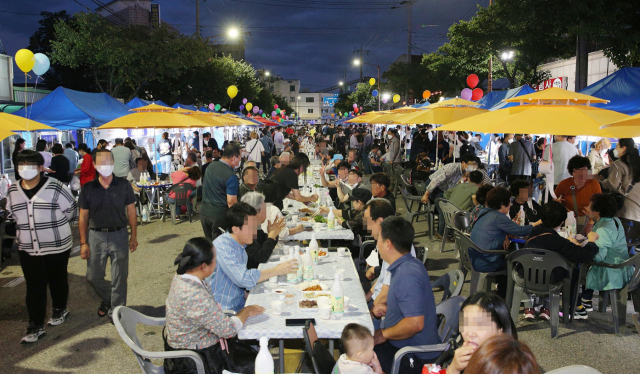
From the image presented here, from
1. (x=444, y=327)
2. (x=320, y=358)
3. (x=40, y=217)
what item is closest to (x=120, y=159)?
(x=40, y=217)

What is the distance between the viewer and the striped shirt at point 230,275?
155 inches

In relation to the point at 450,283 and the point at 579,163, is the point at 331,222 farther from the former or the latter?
the point at 579,163

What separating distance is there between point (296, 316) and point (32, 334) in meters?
3.36

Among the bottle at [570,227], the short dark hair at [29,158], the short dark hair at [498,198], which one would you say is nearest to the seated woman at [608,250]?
the bottle at [570,227]

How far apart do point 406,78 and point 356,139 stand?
23.1m

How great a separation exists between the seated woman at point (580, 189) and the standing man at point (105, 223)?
5904 mm

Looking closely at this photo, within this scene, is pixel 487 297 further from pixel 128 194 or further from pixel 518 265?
pixel 128 194

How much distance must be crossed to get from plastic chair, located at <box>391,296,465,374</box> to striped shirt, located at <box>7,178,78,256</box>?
3.92 meters

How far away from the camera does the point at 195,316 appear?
3102 millimetres

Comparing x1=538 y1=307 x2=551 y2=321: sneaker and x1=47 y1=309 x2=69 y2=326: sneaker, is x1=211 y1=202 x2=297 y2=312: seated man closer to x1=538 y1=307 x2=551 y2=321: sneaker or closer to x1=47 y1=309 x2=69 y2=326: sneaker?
x1=47 y1=309 x2=69 y2=326: sneaker

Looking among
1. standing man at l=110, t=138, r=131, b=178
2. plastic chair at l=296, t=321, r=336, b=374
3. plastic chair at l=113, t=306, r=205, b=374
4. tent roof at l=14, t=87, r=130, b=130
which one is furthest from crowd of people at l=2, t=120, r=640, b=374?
tent roof at l=14, t=87, r=130, b=130

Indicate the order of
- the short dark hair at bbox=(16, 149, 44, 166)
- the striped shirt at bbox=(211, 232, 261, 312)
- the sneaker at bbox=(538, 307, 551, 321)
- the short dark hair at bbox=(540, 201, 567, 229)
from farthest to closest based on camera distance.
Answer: the sneaker at bbox=(538, 307, 551, 321), the short dark hair at bbox=(540, 201, 567, 229), the short dark hair at bbox=(16, 149, 44, 166), the striped shirt at bbox=(211, 232, 261, 312)

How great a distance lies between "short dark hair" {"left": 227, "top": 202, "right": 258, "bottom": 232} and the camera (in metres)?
3.97

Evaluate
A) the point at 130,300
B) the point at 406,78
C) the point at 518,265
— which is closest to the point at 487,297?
the point at 518,265
